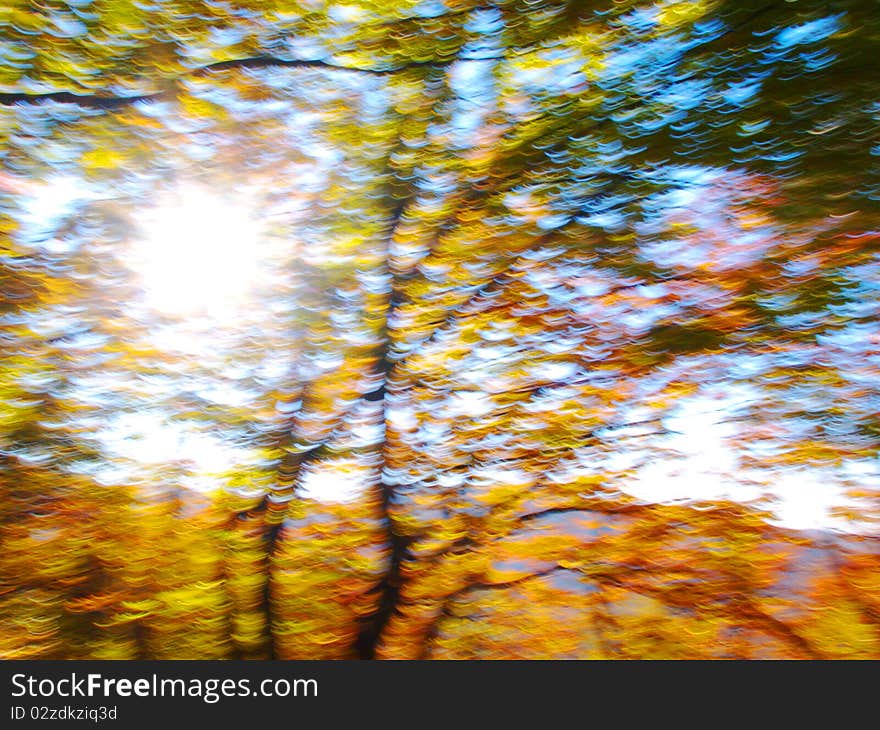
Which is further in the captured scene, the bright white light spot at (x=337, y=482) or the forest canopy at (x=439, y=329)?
the bright white light spot at (x=337, y=482)

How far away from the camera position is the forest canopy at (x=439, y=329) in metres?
0.84

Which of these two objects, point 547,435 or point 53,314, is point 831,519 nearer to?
point 547,435

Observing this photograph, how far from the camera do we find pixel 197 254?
3.07 feet

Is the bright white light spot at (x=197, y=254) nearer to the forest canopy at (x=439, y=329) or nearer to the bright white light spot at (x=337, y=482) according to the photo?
the forest canopy at (x=439, y=329)

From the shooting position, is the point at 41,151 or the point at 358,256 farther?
the point at 358,256

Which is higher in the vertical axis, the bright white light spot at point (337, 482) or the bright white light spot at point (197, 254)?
the bright white light spot at point (197, 254)

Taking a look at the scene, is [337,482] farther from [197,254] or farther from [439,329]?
[197,254]

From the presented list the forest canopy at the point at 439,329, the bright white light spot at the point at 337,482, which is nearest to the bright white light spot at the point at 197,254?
the forest canopy at the point at 439,329

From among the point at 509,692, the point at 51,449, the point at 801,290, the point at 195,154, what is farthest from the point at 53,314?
the point at 801,290

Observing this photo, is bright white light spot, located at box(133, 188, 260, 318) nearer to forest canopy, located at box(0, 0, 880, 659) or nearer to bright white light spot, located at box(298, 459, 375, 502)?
forest canopy, located at box(0, 0, 880, 659)

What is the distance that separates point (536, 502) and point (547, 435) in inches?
6.2

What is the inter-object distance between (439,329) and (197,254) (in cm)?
48

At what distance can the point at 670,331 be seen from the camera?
1.01m

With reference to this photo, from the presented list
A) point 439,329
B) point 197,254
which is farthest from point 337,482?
point 197,254
